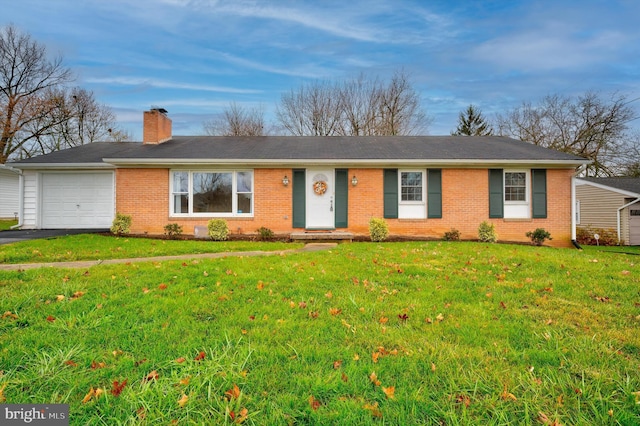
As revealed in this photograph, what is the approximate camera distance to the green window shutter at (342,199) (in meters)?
12.3

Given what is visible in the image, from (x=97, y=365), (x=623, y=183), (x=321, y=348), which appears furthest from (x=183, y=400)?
(x=623, y=183)

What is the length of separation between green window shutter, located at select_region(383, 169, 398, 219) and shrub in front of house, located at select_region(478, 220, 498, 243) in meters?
3.11

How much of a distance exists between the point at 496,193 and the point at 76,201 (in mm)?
17363

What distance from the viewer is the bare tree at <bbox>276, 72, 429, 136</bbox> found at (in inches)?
1097

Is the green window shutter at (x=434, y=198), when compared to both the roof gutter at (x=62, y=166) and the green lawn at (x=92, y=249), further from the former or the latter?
the roof gutter at (x=62, y=166)

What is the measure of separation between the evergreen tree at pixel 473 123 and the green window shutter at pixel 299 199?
2672 cm

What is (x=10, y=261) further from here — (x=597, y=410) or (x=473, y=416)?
(x=597, y=410)

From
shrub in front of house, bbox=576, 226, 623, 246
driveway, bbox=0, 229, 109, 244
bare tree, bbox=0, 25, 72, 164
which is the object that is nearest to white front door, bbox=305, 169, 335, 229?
driveway, bbox=0, 229, 109, 244

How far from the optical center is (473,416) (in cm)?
202

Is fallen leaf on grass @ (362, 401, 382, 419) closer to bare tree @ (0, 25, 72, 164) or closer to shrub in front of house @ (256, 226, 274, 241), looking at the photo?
shrub in front of house @ (256, 226, 274, 241)

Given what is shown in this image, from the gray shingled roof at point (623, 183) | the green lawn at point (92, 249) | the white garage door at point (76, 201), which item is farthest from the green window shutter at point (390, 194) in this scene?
the gray shingled roof at point (623, 183)

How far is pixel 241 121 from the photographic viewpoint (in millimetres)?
30578

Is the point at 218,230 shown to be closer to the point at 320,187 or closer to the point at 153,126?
the point at 320,187

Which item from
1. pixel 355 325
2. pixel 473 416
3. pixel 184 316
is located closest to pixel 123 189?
pixel 184 316
